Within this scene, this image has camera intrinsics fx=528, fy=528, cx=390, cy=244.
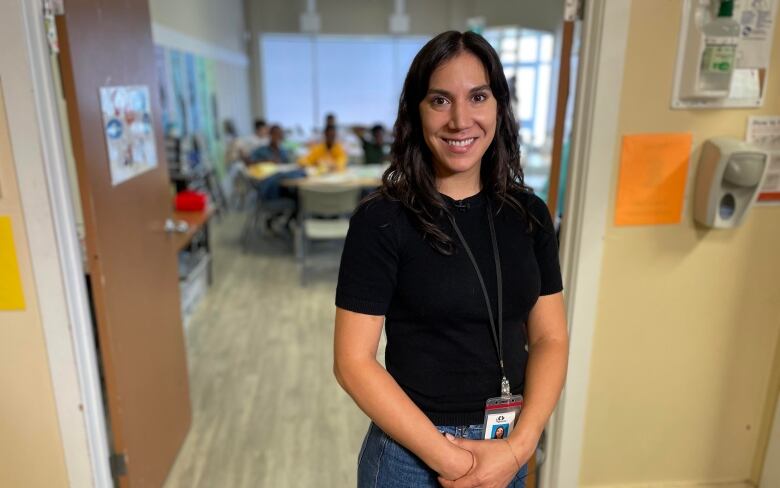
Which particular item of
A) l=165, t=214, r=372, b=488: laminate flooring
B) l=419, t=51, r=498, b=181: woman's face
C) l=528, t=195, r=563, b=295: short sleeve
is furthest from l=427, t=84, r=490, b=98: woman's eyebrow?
l=165, t=214, r=372, b=488: laminate flooring

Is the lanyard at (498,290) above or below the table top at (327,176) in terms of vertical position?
above

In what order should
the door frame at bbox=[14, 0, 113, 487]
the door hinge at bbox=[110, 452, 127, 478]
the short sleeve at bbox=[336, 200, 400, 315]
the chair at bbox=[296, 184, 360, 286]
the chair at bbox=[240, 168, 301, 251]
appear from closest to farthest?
the short sleeve at bbox=[336, 200, 400, 315] → the door frame at bbox=[14, 0, 113, 487] → the door hinge at bbox=[110, 452, 127, 478] → the chair at bbox=[296, 184, 360, 286] → the chair at bbox=[240, 168, 301, 251]

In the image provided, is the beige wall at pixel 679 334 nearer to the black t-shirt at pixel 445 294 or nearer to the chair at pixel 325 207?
the black t-shirt at pixel 445 294

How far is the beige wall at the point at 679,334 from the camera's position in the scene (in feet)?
5.04

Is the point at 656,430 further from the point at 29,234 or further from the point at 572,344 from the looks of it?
the point at 29,234

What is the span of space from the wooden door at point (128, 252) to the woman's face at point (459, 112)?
1.07 meters

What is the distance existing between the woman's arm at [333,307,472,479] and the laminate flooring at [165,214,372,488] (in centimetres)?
130

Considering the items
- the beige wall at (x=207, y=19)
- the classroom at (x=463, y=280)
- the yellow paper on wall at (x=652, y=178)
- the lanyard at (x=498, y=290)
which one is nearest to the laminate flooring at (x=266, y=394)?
the classroom at (x=463, y=280)

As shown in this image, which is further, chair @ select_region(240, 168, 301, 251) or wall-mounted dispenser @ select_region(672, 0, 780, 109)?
chair @ select_region(240, 168, 301, 251)

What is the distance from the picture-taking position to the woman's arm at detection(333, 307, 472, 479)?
3.21 ft

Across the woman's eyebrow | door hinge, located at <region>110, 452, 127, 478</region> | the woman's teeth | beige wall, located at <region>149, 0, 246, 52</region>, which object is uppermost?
beige wall, located at <region>149, 0, 246, 52</region>

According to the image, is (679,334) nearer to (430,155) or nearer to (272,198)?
(430,155)

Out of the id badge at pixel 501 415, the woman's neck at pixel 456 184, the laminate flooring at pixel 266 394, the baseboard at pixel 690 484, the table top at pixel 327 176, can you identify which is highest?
the woman's neck at pixel 456 184

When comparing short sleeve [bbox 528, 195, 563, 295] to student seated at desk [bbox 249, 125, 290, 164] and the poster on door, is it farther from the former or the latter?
student seated at desk [bbox 249, 125, 290, 164]
